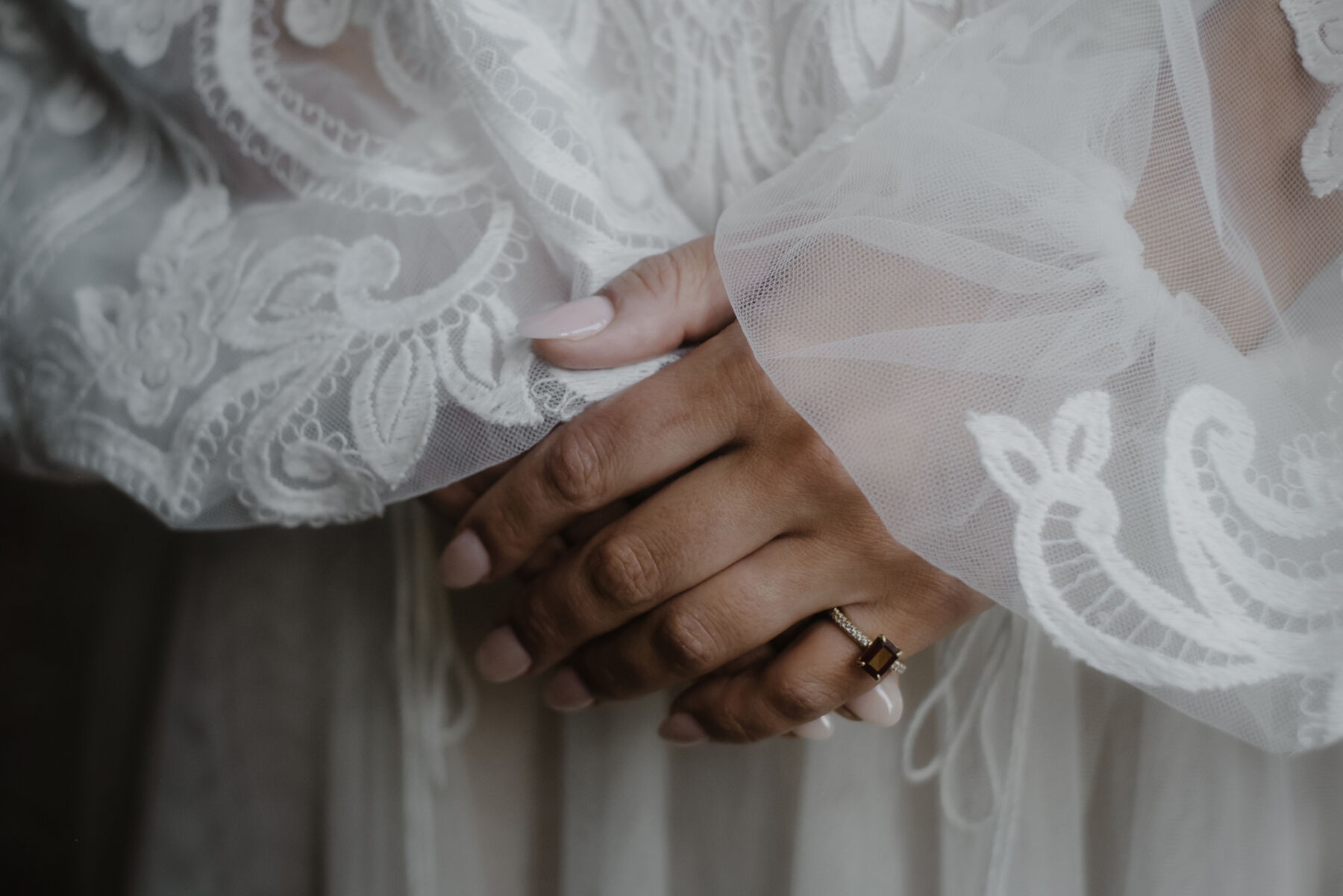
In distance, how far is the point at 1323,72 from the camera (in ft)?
1.36

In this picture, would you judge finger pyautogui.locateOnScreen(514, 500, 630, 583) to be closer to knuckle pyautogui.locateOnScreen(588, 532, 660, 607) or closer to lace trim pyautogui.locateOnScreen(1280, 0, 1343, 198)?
knuckle pyautogui.locateOnScreen(588, 532, 660, 607)

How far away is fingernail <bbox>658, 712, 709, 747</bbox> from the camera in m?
0.55

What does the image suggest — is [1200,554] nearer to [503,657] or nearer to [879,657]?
[879,657]

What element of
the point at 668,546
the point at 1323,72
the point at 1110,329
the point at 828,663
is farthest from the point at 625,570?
the point at 1323,72

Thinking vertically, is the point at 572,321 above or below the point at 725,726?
above

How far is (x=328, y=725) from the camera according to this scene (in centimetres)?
67

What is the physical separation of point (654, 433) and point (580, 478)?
0.05 meters

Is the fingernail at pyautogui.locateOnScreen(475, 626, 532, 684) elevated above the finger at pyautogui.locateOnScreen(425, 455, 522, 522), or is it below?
below

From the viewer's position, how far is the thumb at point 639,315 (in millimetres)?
479

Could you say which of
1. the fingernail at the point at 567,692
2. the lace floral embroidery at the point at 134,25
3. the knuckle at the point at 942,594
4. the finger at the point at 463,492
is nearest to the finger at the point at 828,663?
the knuckle at the point at 942,594

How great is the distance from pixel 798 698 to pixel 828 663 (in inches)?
1.1

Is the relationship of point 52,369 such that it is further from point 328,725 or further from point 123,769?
point 123,769

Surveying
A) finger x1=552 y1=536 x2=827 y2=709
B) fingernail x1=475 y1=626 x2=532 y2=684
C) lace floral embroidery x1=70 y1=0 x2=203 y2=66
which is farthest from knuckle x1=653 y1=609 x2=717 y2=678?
lace floral embroidery x1=70 y1=0 x2=203 y2=66

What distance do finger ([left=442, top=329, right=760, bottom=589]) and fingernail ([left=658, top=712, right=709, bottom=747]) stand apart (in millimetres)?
154
